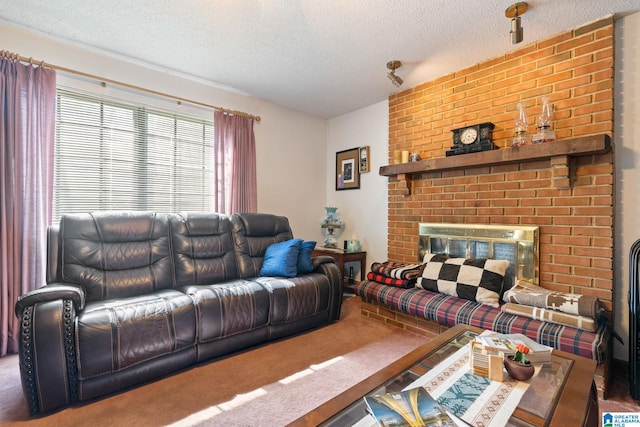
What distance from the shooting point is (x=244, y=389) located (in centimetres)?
184

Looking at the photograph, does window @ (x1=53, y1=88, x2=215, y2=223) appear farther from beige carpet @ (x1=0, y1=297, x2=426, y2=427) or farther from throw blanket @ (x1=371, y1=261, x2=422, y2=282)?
throw blanket @ (x1=371, y1=261, x2=422, y2=282)

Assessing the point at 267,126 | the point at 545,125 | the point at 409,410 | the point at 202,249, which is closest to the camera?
the point at 409,410

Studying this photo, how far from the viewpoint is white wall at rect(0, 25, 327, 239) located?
2562 mm

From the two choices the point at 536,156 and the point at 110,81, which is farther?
the point at 110,81

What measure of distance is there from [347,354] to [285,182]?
8.16ft

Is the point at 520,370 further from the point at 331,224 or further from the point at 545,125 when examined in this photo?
the point at 331,224

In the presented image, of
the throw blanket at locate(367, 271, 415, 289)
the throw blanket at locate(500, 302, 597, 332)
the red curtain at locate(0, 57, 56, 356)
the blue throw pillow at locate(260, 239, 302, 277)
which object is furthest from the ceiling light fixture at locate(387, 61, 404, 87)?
the red curtain at locate(0, 57, 56, 356)

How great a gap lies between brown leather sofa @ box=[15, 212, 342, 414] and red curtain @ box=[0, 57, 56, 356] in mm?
362

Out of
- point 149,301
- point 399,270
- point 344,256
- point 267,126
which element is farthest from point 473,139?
point 149,301

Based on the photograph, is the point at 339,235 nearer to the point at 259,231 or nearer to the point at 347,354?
the point at 259,231

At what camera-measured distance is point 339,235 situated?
14.7ft

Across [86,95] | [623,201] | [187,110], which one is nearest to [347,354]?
[623,201]

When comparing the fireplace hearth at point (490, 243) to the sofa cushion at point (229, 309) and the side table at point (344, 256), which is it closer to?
the side table at point (344, 256)

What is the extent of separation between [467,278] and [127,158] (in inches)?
130
